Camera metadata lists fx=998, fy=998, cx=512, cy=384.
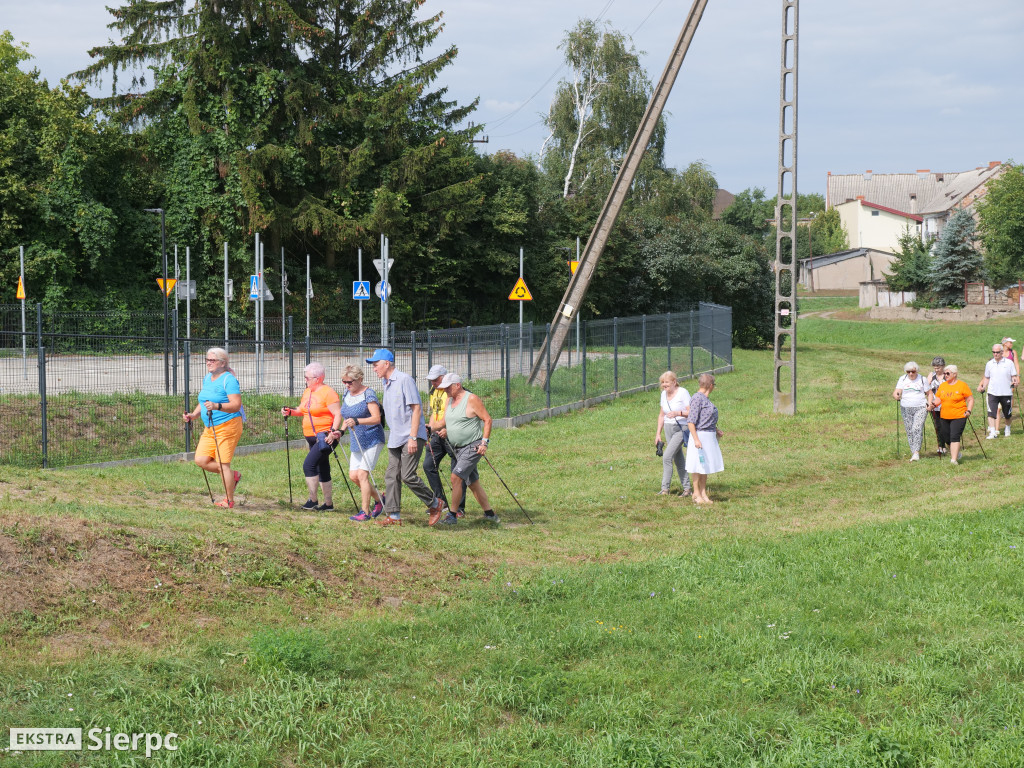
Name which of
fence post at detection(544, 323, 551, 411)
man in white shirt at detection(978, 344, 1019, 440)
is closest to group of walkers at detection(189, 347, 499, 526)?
man in white shirt at detection(978, 344, 1019, 440)

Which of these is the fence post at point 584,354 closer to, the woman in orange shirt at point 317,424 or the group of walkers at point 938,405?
the group of walkers at point 938,405

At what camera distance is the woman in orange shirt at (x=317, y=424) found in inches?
425

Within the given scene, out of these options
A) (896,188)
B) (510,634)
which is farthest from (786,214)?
(896,188)

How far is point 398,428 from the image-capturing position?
10164 mm

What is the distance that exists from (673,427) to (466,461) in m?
3.50

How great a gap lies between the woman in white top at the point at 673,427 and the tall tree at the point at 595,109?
4012cm

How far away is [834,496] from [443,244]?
33.5m

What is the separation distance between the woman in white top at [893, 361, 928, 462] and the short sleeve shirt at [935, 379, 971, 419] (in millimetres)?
259

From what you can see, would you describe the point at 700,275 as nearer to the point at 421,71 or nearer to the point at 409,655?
the point at 421,71

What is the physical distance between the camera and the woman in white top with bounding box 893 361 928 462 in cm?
1550

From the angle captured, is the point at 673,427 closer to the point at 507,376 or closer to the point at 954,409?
the point at 954,409

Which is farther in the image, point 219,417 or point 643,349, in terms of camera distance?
point 643,349

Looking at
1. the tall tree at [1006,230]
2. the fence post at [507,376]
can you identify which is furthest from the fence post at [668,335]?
the tall tree at [1006,230]

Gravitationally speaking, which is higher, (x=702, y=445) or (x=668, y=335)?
(x=668, y=335)
